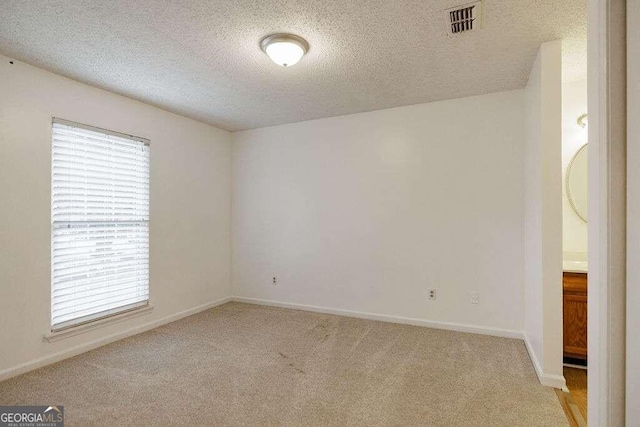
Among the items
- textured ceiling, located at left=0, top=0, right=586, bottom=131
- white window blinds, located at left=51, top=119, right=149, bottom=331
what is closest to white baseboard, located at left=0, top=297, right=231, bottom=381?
white window blinds, located at left=51, top=119, right=149, bottom=331

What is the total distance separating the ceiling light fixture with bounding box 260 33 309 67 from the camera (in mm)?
2350

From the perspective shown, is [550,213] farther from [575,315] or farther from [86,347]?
[86,347]

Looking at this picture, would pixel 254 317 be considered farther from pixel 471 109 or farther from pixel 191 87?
pixel 471 109

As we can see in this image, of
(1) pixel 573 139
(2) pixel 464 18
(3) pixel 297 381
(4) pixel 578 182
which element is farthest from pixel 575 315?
(2) pixel 464 18

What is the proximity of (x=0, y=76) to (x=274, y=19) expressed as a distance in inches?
88.8

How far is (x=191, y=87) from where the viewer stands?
3295 mm

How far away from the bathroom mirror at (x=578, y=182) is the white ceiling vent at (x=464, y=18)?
198 centimetres

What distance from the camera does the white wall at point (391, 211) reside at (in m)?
3.51

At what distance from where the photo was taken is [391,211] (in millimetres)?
3990

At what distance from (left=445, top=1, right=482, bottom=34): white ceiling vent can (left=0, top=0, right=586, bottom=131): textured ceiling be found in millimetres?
49

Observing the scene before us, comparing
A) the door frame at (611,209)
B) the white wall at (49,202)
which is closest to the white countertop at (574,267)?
the door frame at (611,209)

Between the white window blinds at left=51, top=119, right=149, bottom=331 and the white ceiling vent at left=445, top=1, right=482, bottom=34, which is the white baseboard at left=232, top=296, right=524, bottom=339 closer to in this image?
the white window blinds at left=51, top=119, right=149, bottom=331

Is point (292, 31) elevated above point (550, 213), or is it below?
above

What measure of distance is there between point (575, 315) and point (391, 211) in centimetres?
197
